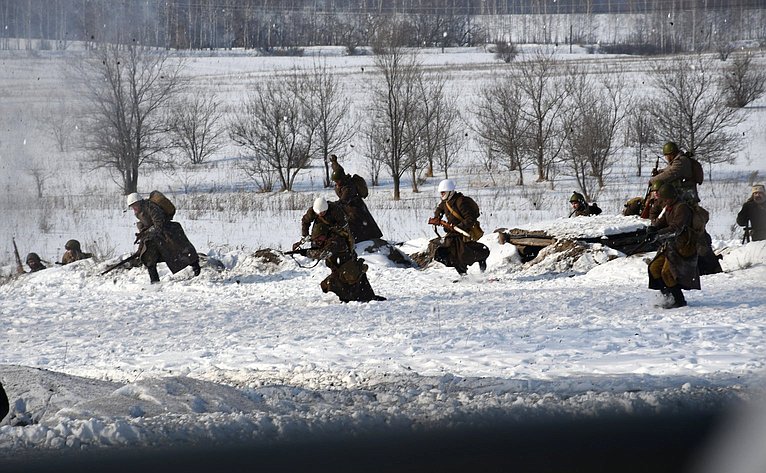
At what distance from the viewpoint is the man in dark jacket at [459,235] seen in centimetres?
1644

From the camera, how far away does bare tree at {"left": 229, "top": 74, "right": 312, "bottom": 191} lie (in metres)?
47.8

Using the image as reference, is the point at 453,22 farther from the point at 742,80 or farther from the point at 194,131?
the point at 742,80

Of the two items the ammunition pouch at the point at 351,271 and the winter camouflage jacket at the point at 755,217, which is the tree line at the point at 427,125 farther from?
the ammunition pouch at the point at 351,271

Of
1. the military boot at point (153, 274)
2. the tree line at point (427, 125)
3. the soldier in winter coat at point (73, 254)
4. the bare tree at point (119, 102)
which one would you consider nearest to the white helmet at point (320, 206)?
the military boot at point (153, 274)

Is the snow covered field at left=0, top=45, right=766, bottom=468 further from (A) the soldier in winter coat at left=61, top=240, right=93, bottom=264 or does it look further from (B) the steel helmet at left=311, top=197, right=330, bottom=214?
(B) the steel helmet at left=311, top=197, right=330, bottom=214

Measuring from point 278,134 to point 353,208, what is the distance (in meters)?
30.2

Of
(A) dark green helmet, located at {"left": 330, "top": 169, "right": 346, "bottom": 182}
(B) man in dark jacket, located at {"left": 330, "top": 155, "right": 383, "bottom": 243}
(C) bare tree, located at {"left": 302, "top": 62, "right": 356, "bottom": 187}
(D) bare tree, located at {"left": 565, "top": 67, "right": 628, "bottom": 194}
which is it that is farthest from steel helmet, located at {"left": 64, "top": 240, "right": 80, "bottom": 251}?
(C) bare tree, located at {"left": 302, "top": 62, "right": 356, "bottom": 187}

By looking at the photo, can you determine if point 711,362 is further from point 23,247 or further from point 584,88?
point 584,88

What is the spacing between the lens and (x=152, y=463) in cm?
696

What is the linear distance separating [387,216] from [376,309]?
1678 cm

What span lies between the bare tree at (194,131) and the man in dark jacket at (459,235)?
109 feet

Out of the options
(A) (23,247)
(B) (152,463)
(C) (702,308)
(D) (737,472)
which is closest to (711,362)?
(C) (702,308)

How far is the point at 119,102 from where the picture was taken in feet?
104

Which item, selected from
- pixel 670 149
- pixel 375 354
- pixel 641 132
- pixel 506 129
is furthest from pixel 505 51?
pixel 375 354
